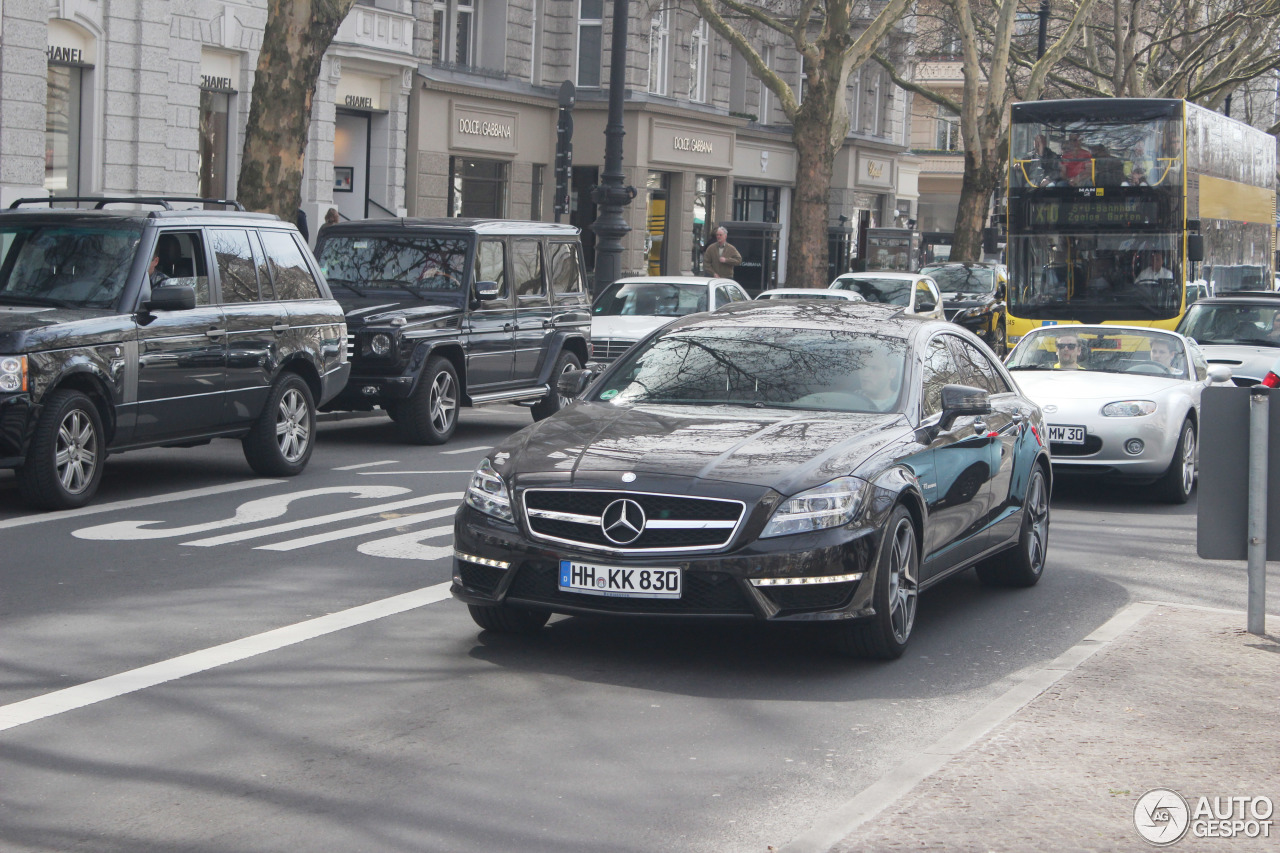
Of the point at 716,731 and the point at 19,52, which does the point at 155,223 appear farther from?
the point at 19,52

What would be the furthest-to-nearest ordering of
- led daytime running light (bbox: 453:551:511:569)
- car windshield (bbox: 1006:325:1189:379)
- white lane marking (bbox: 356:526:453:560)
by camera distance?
car windshield (bbox: 1006:325:1189:379), white lane marking (bbox: 356:526:453:560), led daytime running light (bbox: 453:551:511:569)

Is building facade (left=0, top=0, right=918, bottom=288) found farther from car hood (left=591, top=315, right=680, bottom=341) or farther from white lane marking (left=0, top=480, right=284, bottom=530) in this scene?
white lane marking (left=0, top=480, right=284, bottom=530)

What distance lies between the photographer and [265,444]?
12.2 m

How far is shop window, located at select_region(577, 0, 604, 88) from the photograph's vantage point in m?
39.2

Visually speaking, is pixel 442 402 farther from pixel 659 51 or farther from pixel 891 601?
pixel 659 51

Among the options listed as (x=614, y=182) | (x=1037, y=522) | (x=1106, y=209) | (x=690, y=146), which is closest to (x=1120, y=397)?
(x=1037, y=522)

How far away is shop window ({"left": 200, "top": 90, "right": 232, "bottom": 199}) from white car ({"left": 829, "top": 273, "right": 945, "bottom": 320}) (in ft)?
34.8

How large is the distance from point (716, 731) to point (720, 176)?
40.0m

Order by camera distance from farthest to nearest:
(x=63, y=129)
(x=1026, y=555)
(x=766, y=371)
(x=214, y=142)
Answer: (x=214, y=142), (x=63, y=129), (x=1026, y=555), (x=766, y=371)

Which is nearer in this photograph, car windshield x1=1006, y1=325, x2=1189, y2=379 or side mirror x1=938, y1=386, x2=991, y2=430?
side mirror x1=938, y1=386, x2=991, y2=430

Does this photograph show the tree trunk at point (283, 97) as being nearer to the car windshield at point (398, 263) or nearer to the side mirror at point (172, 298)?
the car windshield at point (398, 263)

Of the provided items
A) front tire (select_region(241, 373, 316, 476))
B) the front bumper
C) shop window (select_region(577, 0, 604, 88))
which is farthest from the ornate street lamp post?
the front bumper

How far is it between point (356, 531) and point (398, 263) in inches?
234

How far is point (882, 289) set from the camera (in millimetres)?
27219
